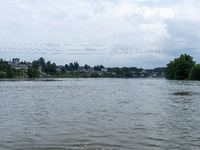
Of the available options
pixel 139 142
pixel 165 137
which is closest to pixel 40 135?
pixel 139 142

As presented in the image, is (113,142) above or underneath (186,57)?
underneath

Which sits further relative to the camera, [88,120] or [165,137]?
[88,120]

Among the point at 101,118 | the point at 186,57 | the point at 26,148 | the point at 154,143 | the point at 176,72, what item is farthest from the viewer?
the point at 186,57

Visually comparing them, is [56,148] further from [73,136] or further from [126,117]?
[126,117]

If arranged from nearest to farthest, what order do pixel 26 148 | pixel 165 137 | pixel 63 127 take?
pixel 26 148 < pixel 165 137 < pixel 63 127

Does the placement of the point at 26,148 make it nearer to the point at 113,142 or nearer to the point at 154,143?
the point at 113,142

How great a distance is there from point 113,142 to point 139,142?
109 cm

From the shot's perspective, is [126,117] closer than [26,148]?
No

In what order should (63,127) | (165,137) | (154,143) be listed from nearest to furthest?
(154,143), (165,137), (63,127)

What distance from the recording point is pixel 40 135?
31.8 feet

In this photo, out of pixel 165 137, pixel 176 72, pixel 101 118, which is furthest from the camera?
pixel 176 72

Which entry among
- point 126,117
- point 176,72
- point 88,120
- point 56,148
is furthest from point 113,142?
point 176,72

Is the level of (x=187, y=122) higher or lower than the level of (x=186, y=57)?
lower

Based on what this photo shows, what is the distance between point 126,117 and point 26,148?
750 centimetres
